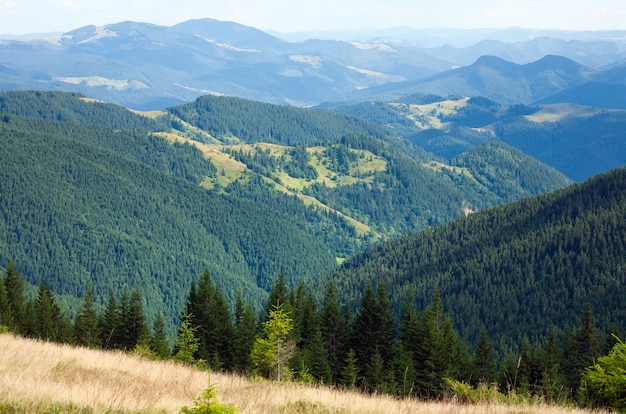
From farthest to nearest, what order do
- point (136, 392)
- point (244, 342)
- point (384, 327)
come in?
point (244, 342)
point (384, 327)
point (136, 392)

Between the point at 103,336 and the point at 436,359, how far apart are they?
37.5 meters

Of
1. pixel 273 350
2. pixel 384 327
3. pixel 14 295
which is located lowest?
pixel 14 295

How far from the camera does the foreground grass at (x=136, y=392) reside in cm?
1270

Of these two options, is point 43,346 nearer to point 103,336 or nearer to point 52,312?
point 103,336

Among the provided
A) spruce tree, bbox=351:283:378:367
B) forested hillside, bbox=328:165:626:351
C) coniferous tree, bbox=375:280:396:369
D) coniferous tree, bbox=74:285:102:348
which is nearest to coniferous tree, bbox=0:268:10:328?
coniferous tree, bbox=74:285:102:348

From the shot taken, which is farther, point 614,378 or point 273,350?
point 273,350

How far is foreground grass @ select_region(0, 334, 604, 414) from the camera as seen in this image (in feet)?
41.7

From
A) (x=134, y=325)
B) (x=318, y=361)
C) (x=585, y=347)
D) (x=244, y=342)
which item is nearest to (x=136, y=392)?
(x=318, y=361)

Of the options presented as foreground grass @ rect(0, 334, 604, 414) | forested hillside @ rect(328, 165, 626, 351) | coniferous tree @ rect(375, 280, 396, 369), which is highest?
foreground grass @ rect(0, 334, 604, 414)

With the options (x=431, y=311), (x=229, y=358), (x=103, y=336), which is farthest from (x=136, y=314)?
(x=431, y=311)

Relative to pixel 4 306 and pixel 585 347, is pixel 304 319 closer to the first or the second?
pixel 585 347

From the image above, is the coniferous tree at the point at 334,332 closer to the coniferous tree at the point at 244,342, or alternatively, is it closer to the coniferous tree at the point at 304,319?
the coniferous tree at the point at 304,319

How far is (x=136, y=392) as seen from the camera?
50.1 feet

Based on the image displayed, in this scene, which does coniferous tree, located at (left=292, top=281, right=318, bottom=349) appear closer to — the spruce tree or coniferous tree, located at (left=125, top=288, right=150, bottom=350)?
the spruce tree
